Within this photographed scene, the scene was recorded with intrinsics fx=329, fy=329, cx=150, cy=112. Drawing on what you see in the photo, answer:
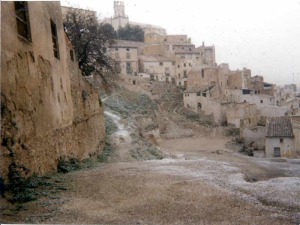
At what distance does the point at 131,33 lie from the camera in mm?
64625

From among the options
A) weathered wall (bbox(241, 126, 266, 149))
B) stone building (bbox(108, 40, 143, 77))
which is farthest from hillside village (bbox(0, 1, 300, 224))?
stone building (bbox(108, 40, 143, 77))

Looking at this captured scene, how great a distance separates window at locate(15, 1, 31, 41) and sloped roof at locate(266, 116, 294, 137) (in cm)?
2150

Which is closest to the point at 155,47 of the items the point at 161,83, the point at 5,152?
the point at 161,83

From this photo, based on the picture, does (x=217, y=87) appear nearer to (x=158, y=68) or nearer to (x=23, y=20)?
(x=158, y=68)

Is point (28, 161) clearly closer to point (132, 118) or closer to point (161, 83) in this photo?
point (132, 118)

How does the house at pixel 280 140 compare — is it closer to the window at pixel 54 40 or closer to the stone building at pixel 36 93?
the stone building at pixel 36 93

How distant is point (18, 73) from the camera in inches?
282

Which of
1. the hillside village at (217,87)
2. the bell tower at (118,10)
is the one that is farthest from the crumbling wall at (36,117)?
the bell tower at (118,10)

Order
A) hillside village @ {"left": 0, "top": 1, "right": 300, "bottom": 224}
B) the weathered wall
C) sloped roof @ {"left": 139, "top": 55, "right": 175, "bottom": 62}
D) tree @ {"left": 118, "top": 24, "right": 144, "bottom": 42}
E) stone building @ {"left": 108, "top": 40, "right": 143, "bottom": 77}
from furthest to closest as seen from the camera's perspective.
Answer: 1. tree @ {"left": 118, "top": 24, "right": 144, "bottom": 42}
2. sloped roof @ {"left": 139, "top": 55, "right": 175, "bottom": 62}
3. stone building @ {"left": 108, "top": 40, "right": 143, "bottom": 77}
4. the weathered wall
5. hillside village @ {"left": 0, "top": 1, "right": 300, "bottom": 224}

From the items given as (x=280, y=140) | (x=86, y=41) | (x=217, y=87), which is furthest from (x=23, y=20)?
(x=217, y=87)

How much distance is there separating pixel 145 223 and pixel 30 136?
11.4 ft

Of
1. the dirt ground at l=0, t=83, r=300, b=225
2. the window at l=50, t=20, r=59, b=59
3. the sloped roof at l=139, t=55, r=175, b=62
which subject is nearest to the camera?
the dirt ground at l=0, t=83, r=300, b=225

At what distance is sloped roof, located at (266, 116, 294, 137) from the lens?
25.0m

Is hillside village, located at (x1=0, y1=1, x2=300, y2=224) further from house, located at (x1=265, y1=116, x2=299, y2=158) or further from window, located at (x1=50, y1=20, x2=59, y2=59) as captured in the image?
house, located at (x1=265, y1=116, x2=299, y2=158)
